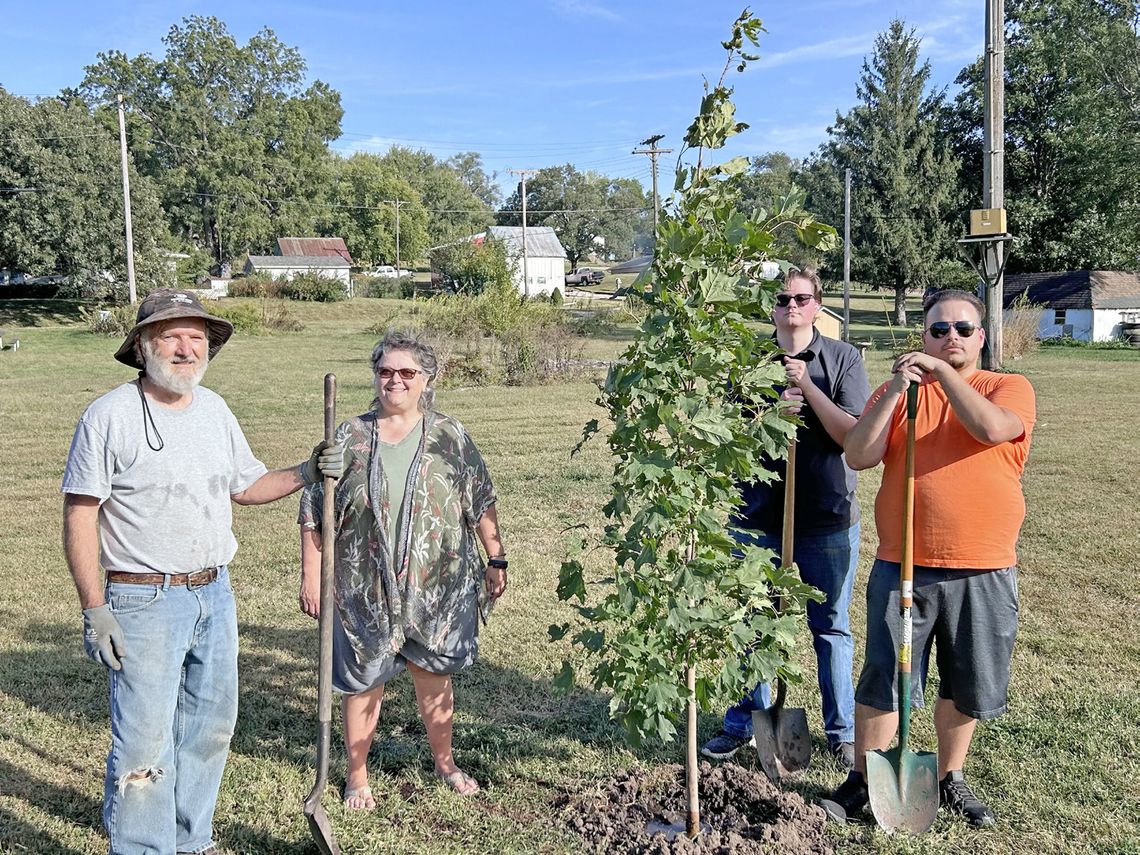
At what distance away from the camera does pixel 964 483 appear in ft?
11.2

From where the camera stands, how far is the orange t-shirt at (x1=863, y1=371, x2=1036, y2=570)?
3.39 m

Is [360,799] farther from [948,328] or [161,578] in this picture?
[948,328]

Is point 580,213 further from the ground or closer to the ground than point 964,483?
further from the ground

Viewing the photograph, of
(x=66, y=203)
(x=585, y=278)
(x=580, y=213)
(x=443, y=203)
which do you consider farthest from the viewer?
(x=580, y=213)

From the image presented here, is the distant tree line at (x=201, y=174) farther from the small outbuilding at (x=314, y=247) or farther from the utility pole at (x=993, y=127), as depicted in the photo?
the utility pole at (x=993, y=127)

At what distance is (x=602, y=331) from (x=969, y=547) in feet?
119

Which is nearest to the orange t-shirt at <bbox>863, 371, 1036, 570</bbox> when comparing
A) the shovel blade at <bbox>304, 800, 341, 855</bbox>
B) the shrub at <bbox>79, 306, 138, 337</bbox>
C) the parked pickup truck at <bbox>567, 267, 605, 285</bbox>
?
the shovel blade at <bbox>304, 800, 341, 855</bbox>

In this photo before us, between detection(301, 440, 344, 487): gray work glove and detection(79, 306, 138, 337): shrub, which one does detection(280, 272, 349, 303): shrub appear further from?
detection(301, 440, 344, 487): gray work glove

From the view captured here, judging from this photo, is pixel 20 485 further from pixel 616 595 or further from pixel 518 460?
pixel 616 595

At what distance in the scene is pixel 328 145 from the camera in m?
71.4

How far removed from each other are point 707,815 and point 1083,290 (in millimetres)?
39025

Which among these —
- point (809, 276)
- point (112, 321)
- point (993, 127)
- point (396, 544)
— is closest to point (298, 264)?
point (112, 321)

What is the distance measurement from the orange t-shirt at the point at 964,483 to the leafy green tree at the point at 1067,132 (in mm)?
34341

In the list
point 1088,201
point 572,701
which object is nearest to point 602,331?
point 1088,201
